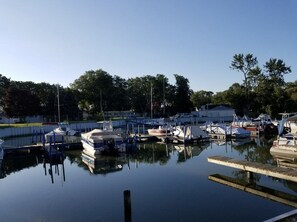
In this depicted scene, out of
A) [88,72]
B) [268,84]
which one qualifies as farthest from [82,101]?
[268,84]

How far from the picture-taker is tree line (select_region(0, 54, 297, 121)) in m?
76.1

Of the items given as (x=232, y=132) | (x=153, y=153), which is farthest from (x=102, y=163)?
(x=232, y=132)

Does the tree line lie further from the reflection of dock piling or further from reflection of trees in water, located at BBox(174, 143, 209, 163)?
the reflection of dock piling

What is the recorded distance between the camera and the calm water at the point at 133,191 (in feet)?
44.8

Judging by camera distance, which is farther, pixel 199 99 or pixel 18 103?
pixel 199 99

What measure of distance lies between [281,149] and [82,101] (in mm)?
80934

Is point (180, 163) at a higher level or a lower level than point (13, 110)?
lower

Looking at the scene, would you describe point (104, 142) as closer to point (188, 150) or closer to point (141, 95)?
point (188, 150)

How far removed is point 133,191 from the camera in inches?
691

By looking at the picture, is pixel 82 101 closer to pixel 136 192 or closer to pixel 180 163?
pixel 180 163

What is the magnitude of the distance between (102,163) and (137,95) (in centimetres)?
8400

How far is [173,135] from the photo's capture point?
141 ft

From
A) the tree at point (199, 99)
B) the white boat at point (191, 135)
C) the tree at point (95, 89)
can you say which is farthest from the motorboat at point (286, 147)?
the tree at point (199, 99)

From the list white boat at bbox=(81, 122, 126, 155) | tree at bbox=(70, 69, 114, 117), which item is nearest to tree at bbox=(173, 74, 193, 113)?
tree at bbox=(70, 69, 114, 117)
